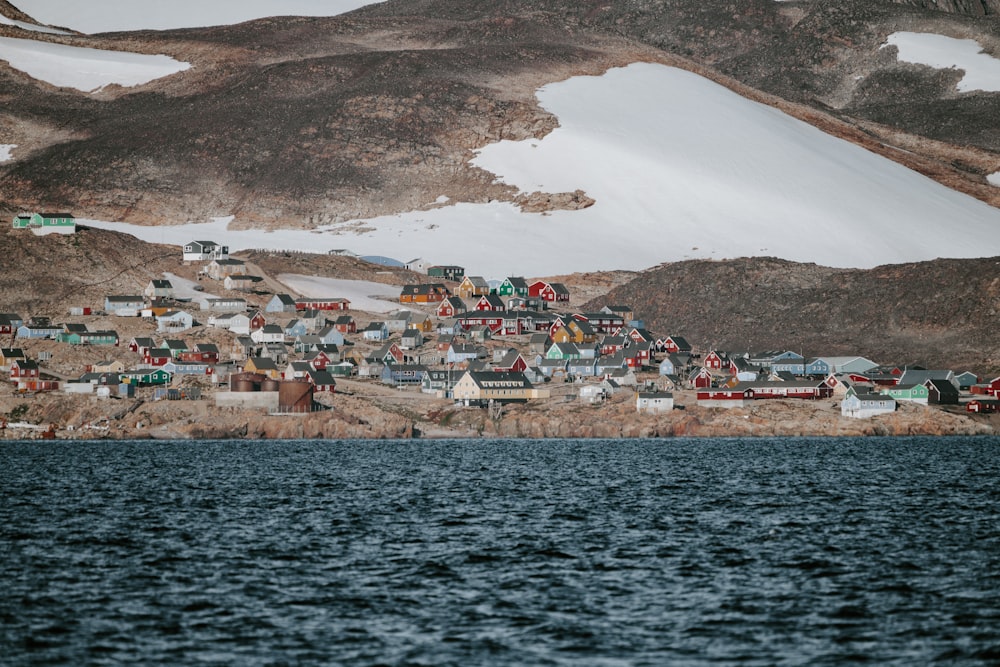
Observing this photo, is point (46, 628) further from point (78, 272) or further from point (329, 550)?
point (78, 272)

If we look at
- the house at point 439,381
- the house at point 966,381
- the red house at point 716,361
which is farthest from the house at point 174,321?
the house at point 966,381

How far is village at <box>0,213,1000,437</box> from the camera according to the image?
139750 millimetres

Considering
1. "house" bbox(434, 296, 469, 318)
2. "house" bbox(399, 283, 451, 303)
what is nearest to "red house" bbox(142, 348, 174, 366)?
"house" bbox(434, 296, 469, 318)

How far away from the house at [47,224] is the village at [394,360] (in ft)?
0.92

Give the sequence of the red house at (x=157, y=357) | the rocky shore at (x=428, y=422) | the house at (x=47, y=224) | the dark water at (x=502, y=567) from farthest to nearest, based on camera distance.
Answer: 1. the house at (x=47, y=224)
2. the red house at (x=157, y=357)
3. the rocky shore at (x=428, y=422)
4. the dark water at (x=502, y=567)

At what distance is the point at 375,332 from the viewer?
168m

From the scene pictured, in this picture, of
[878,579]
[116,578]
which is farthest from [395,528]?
[878,579]

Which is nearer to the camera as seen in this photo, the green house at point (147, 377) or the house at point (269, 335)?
the green house at point (147, 377)

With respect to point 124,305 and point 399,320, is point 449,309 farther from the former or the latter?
point 124,305

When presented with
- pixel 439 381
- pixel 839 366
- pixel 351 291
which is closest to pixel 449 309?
pixel 351 291

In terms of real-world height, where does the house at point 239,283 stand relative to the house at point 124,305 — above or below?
above

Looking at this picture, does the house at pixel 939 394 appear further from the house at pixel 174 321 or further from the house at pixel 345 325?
the house at pixel 174 321

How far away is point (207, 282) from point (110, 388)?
5011cm

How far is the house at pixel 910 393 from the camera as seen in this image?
142m
